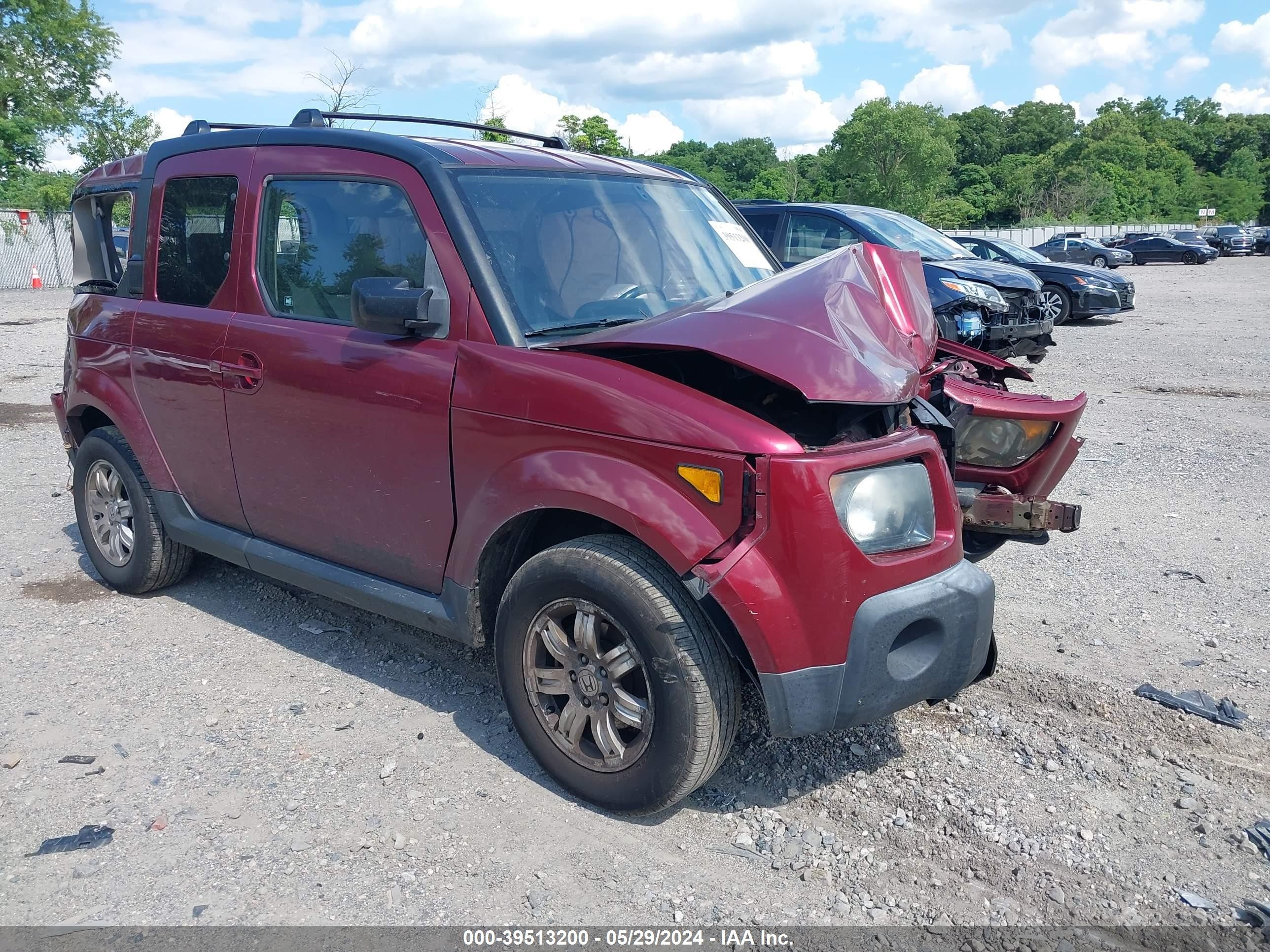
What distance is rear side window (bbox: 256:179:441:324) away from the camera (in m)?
3.58

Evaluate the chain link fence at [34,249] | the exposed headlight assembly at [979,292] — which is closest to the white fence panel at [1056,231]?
the chain link fence at [34,249]

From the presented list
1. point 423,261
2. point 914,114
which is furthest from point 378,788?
point 914,114

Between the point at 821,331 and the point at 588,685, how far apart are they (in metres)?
1.31

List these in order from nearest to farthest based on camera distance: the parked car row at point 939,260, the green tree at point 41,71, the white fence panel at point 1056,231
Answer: the parked car row at point 939,260, the green tree at point 41,71, the white fence panel at point 1056,231

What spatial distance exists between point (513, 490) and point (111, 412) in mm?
2640

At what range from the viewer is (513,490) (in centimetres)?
321

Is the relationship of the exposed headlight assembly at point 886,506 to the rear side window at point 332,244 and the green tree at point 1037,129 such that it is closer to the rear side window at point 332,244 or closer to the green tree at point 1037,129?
the rear side window at point 332,244

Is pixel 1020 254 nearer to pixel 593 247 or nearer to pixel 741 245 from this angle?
pixel 741 245

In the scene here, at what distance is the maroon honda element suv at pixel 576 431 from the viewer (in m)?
2.86

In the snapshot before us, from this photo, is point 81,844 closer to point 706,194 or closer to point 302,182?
point 302,182

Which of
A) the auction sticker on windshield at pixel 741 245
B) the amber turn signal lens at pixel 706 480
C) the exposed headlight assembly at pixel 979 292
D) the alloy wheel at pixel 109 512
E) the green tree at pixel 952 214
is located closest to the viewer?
the amber turn signal lens at pixel 706 480

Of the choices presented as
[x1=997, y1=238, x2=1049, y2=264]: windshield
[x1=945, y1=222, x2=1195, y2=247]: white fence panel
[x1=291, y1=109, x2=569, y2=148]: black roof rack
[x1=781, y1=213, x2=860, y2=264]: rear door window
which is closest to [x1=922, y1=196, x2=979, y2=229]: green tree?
[x1=945, y1=222, x2=1195, y2=247]: white fence panel

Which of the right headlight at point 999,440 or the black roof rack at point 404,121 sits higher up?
the black roof rack at point 404,121

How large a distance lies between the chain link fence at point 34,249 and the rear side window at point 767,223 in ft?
84.5
